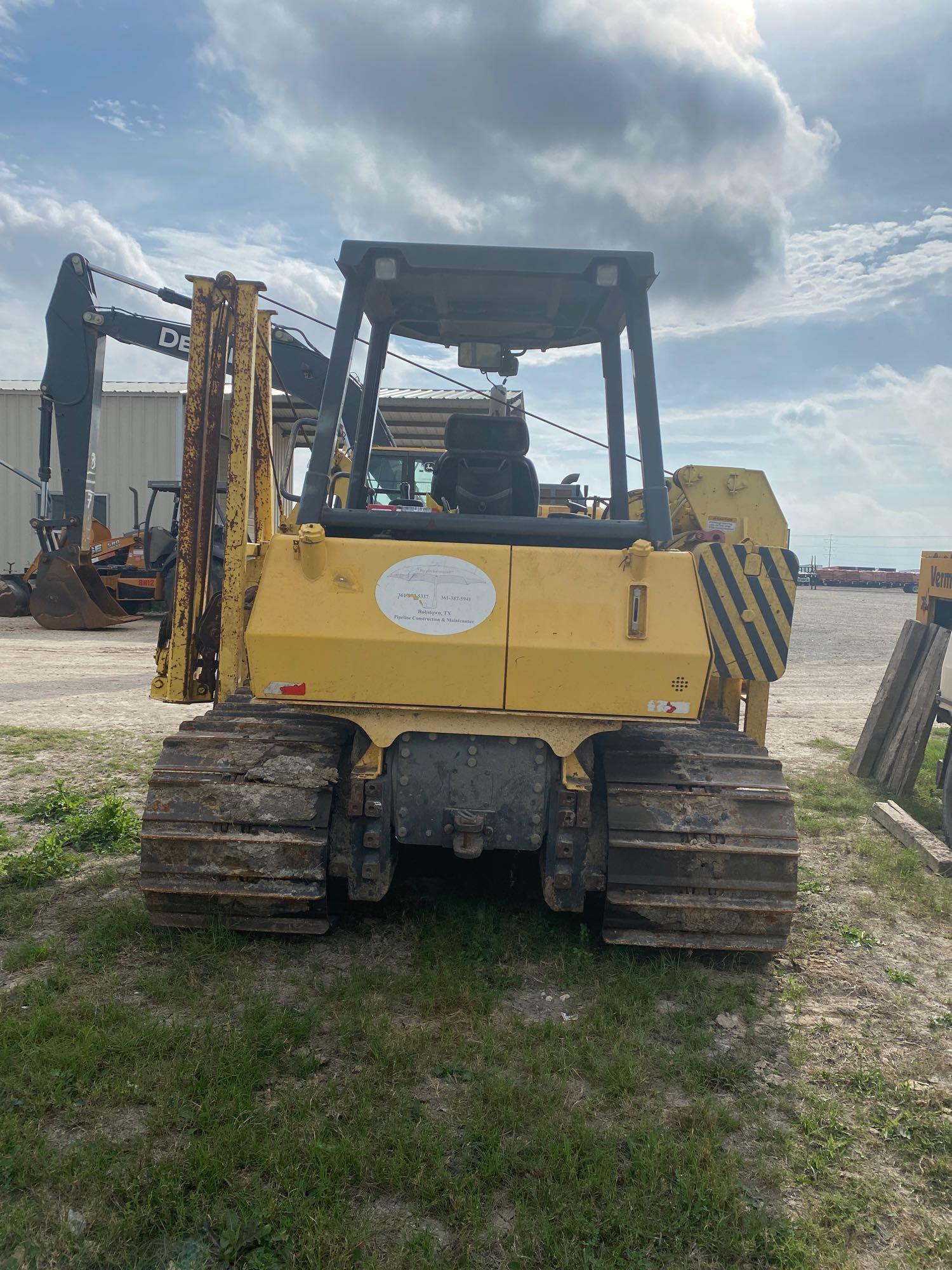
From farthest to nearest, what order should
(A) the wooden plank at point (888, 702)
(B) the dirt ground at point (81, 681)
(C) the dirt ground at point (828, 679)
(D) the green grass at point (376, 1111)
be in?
(C) the dirt ground at point (828, 679) < (B) the dirt ground at point (81, 681) < (A) the wooden plank at point (888, 702) < (D) the green grass at point (376, 1111)

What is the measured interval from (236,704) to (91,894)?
3.76 feet

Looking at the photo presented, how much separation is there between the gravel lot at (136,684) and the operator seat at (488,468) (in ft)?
16.4

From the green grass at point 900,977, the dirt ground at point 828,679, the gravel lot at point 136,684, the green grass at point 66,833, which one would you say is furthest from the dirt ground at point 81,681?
the dirt ground at point 828,679

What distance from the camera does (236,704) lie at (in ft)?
15.1

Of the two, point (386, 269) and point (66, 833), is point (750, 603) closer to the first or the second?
point (386, 269)

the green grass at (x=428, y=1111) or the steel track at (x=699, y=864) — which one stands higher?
the steel track at (x=699, y=864)

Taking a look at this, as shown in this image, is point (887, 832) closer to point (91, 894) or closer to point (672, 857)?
point (672, 857)

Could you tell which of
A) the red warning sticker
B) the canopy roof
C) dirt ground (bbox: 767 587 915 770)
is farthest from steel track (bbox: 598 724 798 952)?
dirt ground (bbox: 767 587 915 770)

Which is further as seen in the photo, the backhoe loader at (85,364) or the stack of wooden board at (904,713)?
the stack of wooden board at (904,713)

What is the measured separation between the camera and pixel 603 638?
354 centimetres

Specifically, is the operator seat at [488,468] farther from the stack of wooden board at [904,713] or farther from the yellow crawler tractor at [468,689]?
the stack of wooden board at [904,713]

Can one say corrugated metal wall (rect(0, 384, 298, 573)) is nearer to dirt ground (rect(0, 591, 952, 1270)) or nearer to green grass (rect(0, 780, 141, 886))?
green grass (rect(0, 780, 141, 886))

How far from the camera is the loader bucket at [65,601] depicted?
16062 millimetres

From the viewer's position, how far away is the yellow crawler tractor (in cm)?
357
